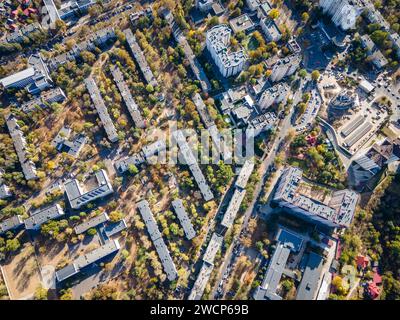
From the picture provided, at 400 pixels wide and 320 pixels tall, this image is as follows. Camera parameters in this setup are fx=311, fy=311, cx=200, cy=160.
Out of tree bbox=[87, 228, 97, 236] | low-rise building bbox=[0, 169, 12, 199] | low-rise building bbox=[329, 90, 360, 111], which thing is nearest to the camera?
tree bbox=[87, 228, 97, 236]

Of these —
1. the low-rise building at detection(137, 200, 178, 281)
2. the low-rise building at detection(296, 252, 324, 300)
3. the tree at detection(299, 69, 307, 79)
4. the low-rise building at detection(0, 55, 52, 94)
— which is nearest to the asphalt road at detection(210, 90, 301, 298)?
the tree at detection(299, 69, 307, 79)

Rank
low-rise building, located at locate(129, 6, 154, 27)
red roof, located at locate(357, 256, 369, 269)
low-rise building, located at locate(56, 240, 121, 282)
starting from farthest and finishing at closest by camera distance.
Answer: low-rise building, located at locate(129, 6, 154, 27), red roof, located at locate(357, 256, 369, 269), low-rise building, located at locate(56, 240, 121, 282)

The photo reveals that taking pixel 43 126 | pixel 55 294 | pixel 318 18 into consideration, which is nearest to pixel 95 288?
pixel 55 294

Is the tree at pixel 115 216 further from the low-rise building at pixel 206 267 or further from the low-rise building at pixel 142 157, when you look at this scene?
the low-rise building at pixel 206 267

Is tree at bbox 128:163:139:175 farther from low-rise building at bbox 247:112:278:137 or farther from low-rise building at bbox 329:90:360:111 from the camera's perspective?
low-rise building at bbox 329:90:360:111

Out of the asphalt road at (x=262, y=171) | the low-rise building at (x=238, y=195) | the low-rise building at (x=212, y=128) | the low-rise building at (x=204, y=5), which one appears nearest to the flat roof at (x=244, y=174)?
the low-rise building at (x=238, y=195)

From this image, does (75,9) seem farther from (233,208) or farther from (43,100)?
(233,208)
